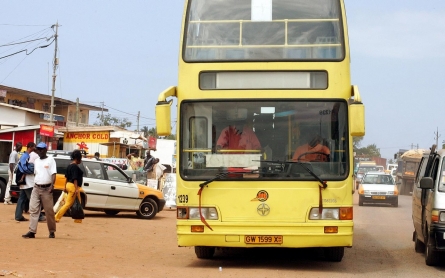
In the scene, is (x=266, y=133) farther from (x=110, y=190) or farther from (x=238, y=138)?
(x=110, y=190)

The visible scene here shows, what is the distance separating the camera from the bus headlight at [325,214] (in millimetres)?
10594

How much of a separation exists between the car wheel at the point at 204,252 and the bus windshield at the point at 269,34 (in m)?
3.18

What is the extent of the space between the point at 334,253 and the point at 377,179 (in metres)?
22.4

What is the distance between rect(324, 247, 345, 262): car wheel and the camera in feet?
38.3

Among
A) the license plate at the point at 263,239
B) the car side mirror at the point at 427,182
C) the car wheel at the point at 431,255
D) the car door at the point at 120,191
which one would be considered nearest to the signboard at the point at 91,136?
the car door at the point at 120,191

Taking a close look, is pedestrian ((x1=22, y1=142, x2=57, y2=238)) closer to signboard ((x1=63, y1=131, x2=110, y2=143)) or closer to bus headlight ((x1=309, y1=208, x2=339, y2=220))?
bus headlight ((x1=309, y1=208, x2=339, y2=220))

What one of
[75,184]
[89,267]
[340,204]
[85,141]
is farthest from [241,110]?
[85,141]

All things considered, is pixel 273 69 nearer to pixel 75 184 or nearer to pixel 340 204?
pixel 340 204

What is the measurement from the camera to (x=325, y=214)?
1060 centimetres

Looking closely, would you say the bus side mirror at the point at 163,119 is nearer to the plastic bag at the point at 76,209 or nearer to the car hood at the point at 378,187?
the plastic bag at the point at 76,209

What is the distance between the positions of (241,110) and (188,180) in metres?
1.31

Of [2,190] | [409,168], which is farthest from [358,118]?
[409,168]

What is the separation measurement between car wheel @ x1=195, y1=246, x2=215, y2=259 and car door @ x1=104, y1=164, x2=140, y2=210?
9220 mm

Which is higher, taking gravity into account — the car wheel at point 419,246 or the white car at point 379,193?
the white car at point 379,193
